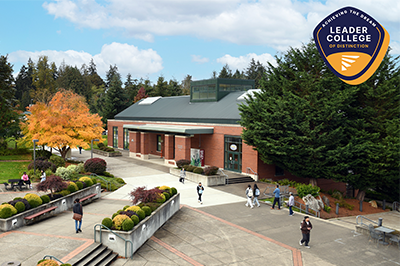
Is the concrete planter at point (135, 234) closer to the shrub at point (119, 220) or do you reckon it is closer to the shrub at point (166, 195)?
the shrub at point (119, 220)

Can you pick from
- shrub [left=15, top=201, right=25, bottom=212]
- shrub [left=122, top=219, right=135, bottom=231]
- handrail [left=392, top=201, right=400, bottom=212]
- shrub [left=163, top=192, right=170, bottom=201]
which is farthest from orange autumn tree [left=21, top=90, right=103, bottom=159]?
handrail [left=392, top=201, right=400, bottom=212]

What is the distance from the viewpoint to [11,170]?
3084cm

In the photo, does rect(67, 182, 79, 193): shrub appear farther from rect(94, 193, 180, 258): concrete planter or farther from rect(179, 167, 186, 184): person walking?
rect(179, 167, 186, 184): person walking

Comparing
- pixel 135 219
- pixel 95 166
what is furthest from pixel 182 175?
pixel 135 219

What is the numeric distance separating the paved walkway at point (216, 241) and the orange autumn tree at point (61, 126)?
11.0 m

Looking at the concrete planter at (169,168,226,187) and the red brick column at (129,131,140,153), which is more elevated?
the red brick column at (129,131,140,153)

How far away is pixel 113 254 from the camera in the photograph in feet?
43.4

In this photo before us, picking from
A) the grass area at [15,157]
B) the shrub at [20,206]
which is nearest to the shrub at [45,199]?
the shrub at [20,206]

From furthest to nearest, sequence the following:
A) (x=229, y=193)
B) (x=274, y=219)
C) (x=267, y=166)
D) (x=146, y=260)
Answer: (x=267, y=166), (x=229, y=193), (x=274, y=219), (x=146, y=260)

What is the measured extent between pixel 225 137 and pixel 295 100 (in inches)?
441

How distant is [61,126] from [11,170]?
6232mm

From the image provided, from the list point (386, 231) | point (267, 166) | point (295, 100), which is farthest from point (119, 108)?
point (386, 231)

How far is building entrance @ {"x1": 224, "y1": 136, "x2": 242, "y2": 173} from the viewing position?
1323 inches

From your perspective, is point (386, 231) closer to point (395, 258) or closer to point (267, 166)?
point (395, 258)
